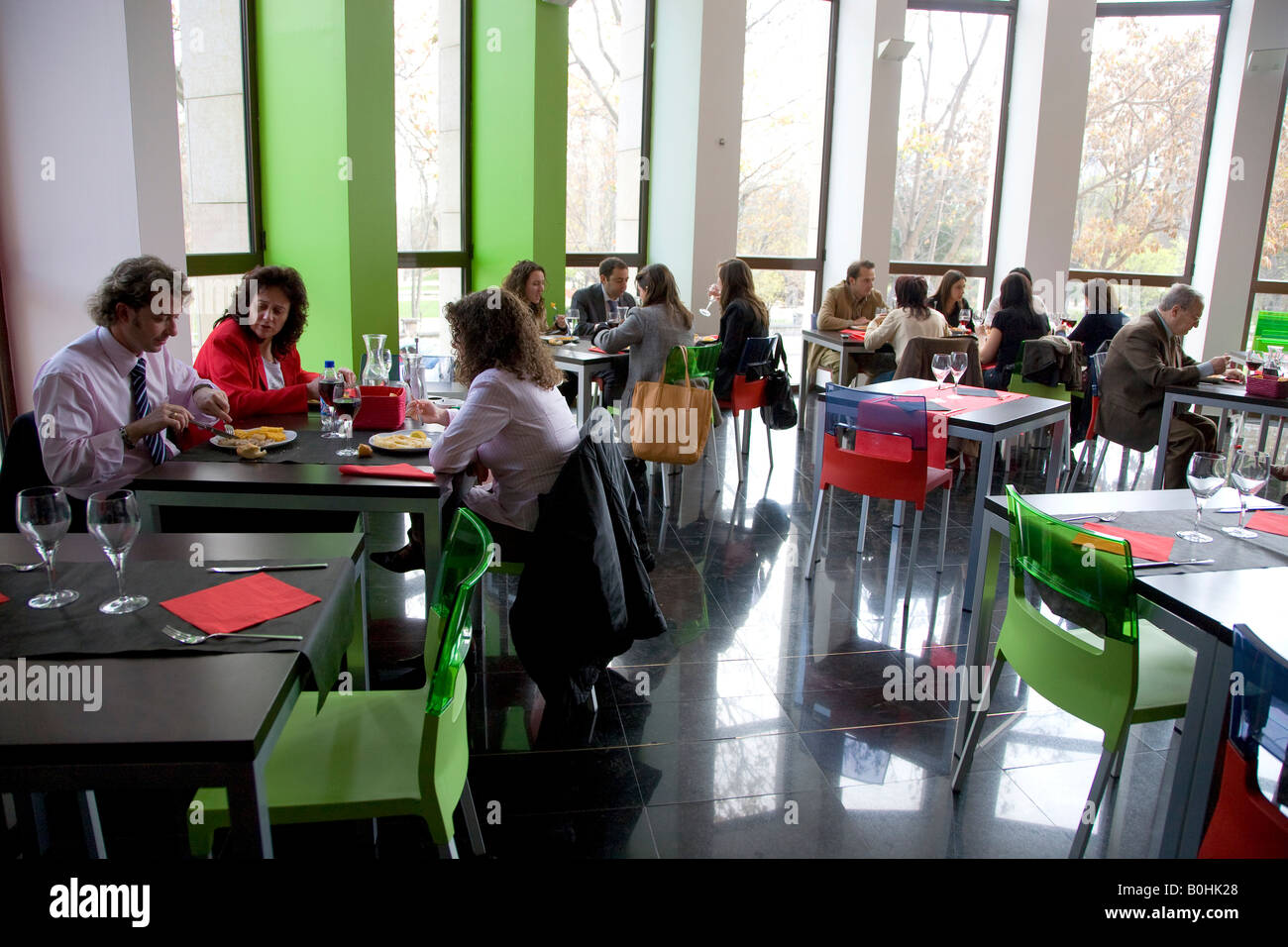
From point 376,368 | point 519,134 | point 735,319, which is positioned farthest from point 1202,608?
point 519,134

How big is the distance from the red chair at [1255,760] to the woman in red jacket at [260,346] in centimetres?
283

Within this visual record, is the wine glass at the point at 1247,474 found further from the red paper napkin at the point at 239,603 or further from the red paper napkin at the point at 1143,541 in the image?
the red paper napkin at the point at 239,603

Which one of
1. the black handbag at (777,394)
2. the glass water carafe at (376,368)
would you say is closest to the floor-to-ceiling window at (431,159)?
the black handbag at (777,394)

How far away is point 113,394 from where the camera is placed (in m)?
2.84

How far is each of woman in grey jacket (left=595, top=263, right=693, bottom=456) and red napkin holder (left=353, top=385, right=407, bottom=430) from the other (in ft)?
7.68

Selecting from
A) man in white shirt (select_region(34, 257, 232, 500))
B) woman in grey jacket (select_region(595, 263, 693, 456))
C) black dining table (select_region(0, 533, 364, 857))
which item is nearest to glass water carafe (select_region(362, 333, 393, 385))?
man in white shirt (select_region(34, 257, 232, 500))

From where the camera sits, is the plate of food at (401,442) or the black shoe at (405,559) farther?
the black shoe at (405,559)

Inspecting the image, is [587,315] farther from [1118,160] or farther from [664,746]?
[1118,160]

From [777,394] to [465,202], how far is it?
2969mm

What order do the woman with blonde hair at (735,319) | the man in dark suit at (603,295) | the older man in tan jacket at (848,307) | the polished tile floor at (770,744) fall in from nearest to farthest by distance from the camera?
the polished tile floor at (770,744), the woman with blonde hair at (735,319), the man in dark suit at (603,295), the older man in tan jacket at (848,307)

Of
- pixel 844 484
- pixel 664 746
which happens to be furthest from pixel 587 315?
pixel 664 746

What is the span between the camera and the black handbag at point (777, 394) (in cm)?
591

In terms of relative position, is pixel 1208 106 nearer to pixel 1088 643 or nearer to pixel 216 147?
pixel 216 147

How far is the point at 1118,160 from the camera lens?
9.01 metres
